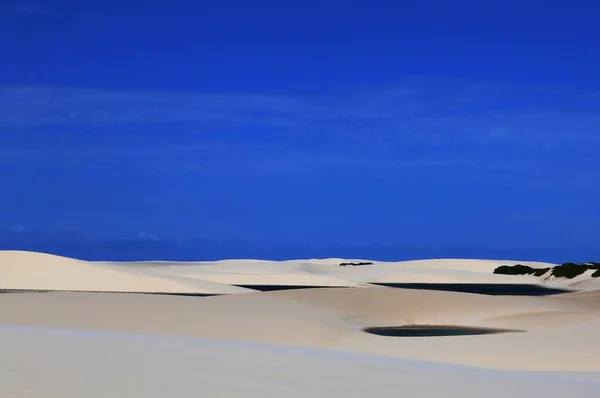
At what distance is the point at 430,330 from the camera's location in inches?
770

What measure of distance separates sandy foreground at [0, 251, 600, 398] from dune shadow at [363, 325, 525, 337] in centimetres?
43

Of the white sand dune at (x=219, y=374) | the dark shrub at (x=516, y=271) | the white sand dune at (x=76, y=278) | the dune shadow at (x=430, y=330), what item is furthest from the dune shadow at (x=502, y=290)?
the white sand dune at (x=219, y=374)

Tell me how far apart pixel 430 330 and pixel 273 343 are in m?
5.96

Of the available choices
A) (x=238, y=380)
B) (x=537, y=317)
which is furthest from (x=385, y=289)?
(x=238, y=380)

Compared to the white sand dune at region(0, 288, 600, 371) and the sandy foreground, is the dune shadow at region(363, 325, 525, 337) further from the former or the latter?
the white sand dune at region(0, 288, 600, 371)

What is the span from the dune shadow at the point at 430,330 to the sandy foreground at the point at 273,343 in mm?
433

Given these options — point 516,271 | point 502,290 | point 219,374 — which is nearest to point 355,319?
point 219,374

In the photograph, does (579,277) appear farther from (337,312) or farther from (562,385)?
(562,385)

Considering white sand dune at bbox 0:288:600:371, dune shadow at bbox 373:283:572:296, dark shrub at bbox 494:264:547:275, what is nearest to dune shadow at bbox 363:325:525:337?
white sand dune at bbox 0:288:600:371

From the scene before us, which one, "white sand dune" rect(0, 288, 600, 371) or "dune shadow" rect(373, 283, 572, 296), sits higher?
"dune shadow" rect(373, 283, 572, 296)

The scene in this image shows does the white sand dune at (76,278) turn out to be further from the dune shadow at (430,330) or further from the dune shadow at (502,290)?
the dune shadow at (430,330)

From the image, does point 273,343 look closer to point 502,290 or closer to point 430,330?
point 430,330

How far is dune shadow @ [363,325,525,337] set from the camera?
18516mm

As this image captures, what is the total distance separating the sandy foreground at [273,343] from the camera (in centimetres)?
752
